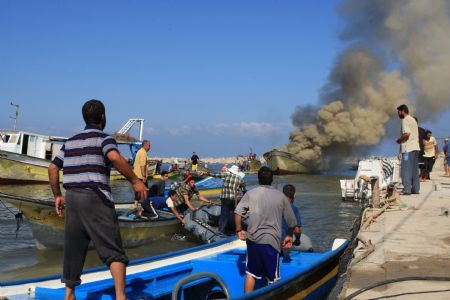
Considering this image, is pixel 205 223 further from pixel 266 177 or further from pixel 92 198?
pixel 92 198

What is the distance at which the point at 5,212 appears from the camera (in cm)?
1762

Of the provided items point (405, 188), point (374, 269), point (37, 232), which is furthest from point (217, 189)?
point (374, 269)

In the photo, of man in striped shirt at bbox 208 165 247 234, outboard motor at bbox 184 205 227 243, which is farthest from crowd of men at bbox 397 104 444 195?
outboard motor at bbox 184 205 227 243

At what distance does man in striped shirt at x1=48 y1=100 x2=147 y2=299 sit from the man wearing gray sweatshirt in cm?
149

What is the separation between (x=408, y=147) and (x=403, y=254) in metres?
5.85

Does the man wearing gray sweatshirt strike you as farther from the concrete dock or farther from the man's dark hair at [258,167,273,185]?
the concrete dock

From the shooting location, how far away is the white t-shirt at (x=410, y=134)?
1136cm

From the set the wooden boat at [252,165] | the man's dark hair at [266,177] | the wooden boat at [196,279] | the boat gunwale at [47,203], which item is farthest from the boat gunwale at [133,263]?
the wooden boat at [252,165]

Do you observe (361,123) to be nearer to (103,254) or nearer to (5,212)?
(5,212)

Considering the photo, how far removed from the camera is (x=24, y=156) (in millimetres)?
29078

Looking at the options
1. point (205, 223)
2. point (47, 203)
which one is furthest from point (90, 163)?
point (205, 223)

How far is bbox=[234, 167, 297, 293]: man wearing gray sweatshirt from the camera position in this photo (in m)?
5.11

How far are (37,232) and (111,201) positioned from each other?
283 inches

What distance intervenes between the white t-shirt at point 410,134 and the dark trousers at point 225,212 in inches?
178
